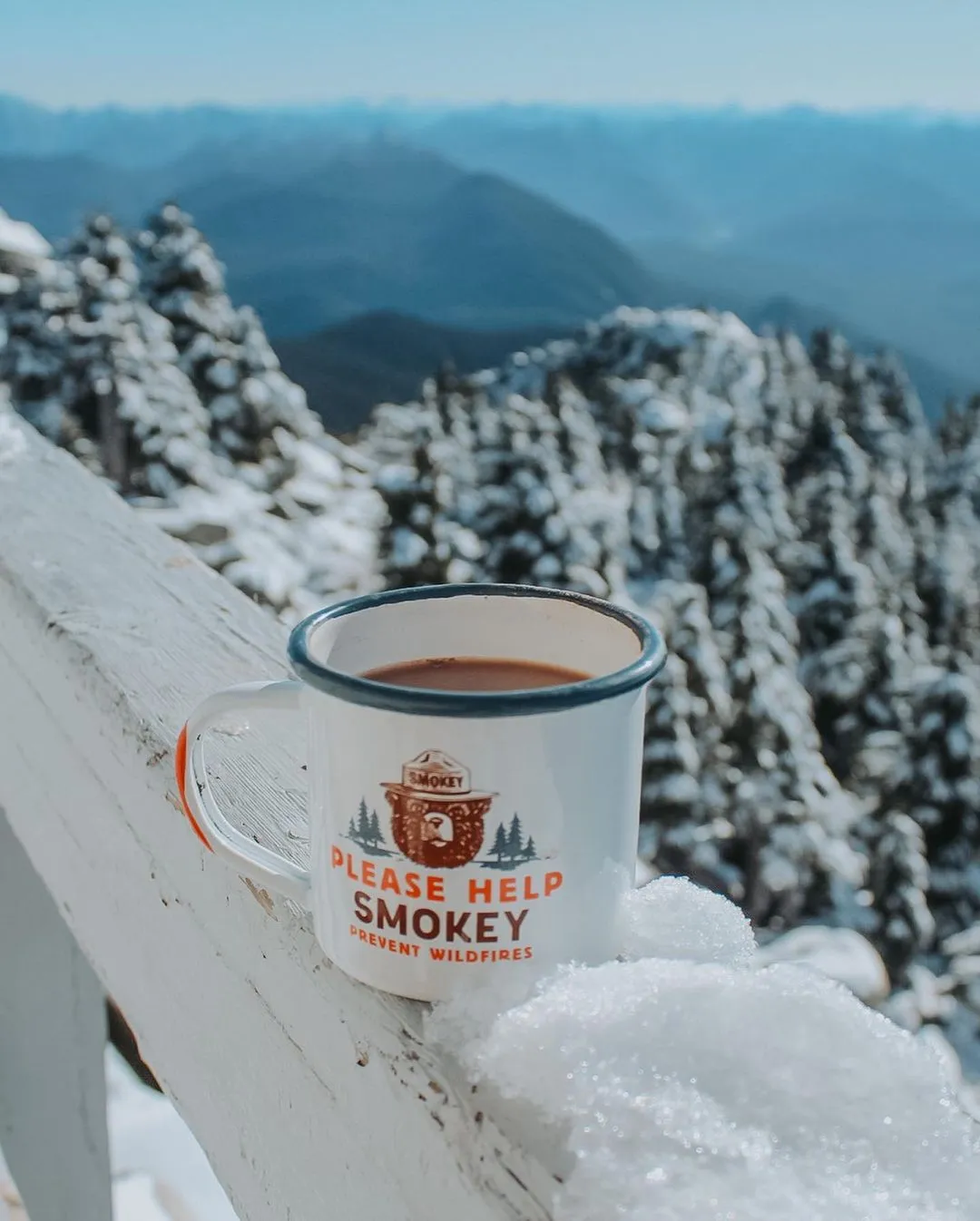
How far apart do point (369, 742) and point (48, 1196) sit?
148 cm

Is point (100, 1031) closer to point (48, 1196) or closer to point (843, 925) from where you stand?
point (48, 1196)

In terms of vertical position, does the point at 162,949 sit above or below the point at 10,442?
below

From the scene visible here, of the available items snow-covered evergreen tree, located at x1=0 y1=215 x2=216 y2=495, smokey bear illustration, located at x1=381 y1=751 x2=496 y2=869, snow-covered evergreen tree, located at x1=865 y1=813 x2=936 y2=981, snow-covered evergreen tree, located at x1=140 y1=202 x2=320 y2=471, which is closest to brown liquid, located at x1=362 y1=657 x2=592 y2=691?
smokey bear illustration, located at x1=381 y1=751 x2=496 y2=869

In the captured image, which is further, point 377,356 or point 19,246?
point 377,356

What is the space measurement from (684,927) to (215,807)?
393 mm

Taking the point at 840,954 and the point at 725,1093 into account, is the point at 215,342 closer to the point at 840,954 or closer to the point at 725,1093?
the point at 840,954

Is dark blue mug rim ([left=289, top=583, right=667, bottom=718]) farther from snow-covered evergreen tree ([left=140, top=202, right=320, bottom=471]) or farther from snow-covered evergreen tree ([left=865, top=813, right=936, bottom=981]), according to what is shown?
snow-covered evergreen tree ([left=140, top=202, right=320, bottom=471])

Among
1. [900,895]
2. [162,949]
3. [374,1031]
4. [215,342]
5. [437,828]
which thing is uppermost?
[437,828]

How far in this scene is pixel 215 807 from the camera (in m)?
1.02

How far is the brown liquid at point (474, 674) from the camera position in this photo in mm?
949

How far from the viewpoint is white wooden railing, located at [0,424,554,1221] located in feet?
2.80

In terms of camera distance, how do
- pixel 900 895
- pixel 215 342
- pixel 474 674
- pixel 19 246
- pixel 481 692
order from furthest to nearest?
pixel 19 246 < pixel 215 342 < pixel 900 895 < pixel 474 674 < pixel 481 692

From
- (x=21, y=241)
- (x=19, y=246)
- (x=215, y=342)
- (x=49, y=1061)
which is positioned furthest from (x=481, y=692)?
(x=21, y=241)


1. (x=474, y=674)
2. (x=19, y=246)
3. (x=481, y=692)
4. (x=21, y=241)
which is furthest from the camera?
(x=21, y=241)
